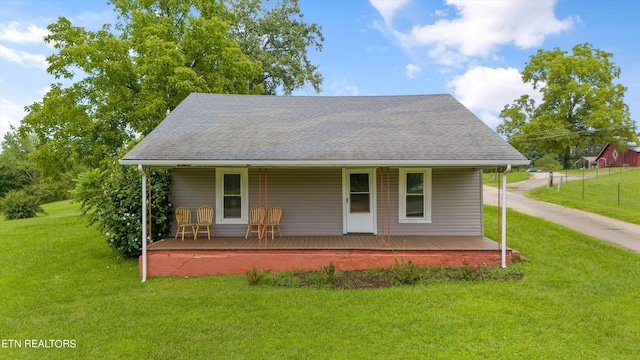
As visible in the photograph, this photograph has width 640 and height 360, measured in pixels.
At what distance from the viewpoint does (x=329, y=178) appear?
8.71 m

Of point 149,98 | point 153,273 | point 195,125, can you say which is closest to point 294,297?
point 153,273

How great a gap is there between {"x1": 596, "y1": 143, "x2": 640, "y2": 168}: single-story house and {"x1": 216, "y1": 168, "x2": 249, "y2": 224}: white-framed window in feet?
147

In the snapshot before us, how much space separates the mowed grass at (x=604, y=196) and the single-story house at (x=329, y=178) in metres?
8.93

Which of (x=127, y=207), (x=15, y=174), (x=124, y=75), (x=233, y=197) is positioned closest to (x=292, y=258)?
(x=233, y=197)

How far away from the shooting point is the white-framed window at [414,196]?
866cm

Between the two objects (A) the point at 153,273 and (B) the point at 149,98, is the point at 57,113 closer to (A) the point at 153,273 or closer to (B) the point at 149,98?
(B) the point at 149,98

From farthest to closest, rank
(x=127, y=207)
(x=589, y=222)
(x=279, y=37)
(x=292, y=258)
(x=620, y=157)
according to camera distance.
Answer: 1. (x=620, y=157)
2. (x=279, y=37)
3. (x=589, y=222)
4. (x=127, y=207)
5. (x=292, y=258)

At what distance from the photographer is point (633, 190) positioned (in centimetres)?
1861

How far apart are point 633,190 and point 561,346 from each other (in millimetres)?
19970

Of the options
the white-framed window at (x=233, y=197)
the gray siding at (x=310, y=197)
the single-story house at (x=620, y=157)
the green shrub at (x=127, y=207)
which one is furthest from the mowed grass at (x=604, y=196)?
the single-story house at (x=620, y=157)

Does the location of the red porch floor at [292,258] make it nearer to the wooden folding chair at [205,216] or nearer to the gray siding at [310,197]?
the wooden folding chair at [205,216]

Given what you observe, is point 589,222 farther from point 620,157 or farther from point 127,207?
point 620,157

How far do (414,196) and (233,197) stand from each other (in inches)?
177

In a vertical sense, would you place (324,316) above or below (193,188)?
below
